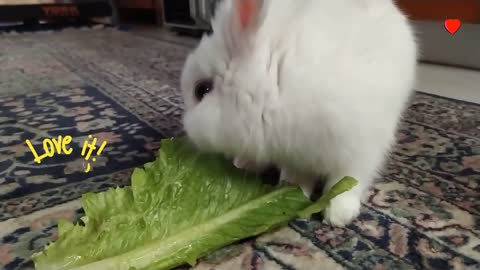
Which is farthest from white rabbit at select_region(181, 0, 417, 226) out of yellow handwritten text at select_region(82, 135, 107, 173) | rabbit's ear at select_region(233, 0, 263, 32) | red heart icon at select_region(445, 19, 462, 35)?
red heart icon at select_region(445, 19, 462, 35)

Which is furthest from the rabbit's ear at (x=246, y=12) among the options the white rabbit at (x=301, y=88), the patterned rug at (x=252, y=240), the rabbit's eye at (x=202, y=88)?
the patterned rug at (x=252, y=240)

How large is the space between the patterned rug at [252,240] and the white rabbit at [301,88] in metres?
0.10

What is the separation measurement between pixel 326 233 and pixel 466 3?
1742mm

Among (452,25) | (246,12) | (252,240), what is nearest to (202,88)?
(246,12)

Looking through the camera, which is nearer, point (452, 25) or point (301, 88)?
point (301, 88)

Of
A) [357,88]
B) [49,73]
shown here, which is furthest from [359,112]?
[49,73]

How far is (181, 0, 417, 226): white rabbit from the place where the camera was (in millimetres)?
778

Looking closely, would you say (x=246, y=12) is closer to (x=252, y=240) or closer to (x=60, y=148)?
(x=252, y=240)

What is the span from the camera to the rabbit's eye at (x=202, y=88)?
0.88 metres

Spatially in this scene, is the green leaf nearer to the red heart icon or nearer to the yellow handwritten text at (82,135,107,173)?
the yellow handwritten text at (82,135,107,173)

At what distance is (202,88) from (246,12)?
17 centimetres

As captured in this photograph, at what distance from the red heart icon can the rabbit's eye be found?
1757 millimetres

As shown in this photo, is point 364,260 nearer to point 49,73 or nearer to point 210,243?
point 210,243

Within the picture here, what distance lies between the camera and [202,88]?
35.2 inches
